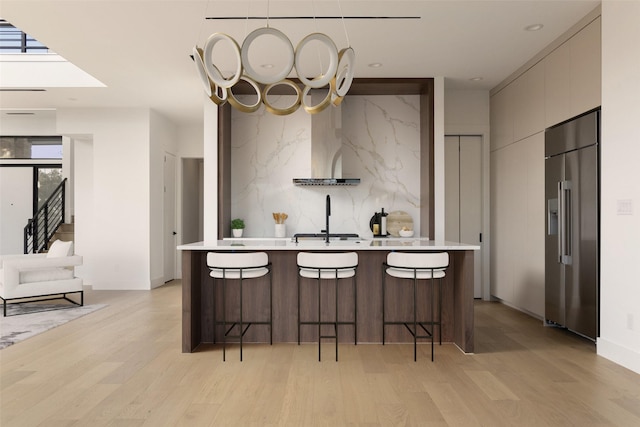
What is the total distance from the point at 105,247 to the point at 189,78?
346 cm

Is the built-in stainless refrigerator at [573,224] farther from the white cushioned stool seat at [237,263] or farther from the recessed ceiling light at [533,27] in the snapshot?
the white cushioned stool seat at [237,263]

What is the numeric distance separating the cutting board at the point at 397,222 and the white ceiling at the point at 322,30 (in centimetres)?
187

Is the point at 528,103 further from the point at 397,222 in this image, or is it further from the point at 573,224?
the point at 397,222

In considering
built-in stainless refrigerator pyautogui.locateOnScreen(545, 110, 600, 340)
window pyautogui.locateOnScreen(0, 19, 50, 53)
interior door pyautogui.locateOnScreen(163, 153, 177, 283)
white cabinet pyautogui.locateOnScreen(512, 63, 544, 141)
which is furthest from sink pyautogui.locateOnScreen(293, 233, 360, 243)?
window pyautogui.locateOnScreen(0, 19, 50, 53)

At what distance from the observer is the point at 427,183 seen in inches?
235

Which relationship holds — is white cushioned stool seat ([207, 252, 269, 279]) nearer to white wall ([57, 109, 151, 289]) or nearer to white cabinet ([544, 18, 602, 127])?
white cabinet ([544, 18, 602, 127])

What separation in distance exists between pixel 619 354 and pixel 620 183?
1.36 meters

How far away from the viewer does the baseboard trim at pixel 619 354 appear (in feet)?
11.5

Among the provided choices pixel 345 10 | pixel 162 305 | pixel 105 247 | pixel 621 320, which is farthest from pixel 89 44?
pixel 621 320

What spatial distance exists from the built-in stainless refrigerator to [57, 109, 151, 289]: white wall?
605 cm

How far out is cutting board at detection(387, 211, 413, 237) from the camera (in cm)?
636

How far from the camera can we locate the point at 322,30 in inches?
181

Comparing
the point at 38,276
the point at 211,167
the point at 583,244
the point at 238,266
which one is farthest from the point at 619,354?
the point at 38,276

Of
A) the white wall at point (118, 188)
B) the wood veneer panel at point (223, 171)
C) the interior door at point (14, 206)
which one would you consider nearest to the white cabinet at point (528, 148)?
the wood veneer panel at point (223, 171)
